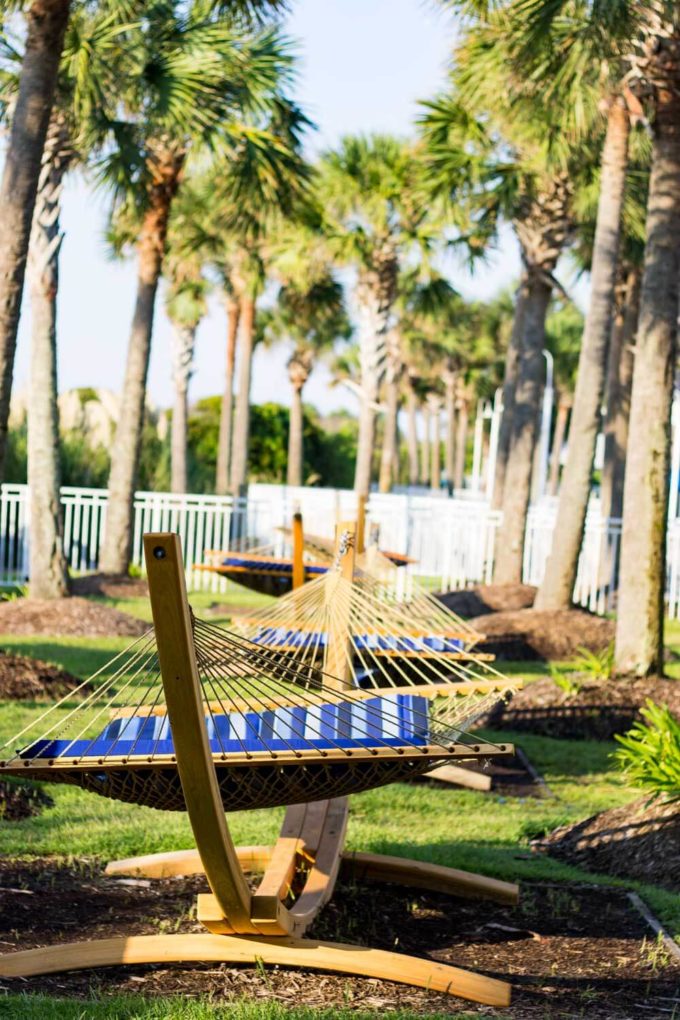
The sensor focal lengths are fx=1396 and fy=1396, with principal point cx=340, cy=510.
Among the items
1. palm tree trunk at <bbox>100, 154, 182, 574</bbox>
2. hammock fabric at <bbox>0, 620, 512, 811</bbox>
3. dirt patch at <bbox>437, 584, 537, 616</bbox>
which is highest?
palm tree trunk at <bbox>100, 154, 182, 574</bbox>

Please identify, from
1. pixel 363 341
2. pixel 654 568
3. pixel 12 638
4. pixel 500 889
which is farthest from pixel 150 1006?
pixel 363 341

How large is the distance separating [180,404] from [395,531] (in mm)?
6655

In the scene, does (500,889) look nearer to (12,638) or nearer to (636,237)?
(12,638)

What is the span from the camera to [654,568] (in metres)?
9.59

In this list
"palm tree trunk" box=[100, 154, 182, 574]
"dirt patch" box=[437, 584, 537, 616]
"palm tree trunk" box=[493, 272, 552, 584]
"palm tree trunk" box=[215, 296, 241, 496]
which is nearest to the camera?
"dirt patch" box=[437, 584, 537, 616]

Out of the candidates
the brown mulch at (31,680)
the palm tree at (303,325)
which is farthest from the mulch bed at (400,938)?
the palm tree at (303,325)

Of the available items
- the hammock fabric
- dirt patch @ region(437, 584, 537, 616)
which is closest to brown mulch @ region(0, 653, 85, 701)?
the hammock fabric

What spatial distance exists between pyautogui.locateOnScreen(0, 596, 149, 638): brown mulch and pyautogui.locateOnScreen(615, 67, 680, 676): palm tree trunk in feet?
16.6

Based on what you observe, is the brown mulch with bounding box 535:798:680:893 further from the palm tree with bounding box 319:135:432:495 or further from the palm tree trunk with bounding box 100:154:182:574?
the palm tree with bounding box 319:135:432:495

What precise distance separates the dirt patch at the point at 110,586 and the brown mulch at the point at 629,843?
10477mm

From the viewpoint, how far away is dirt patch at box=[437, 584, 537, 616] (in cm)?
1538

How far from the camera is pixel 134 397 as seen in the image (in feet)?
55.2

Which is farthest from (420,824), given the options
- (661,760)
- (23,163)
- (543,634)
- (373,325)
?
(373,325)

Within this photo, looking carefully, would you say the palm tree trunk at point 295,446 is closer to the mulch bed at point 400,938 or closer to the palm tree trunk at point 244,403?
the palm tree trunk at point 244,403
